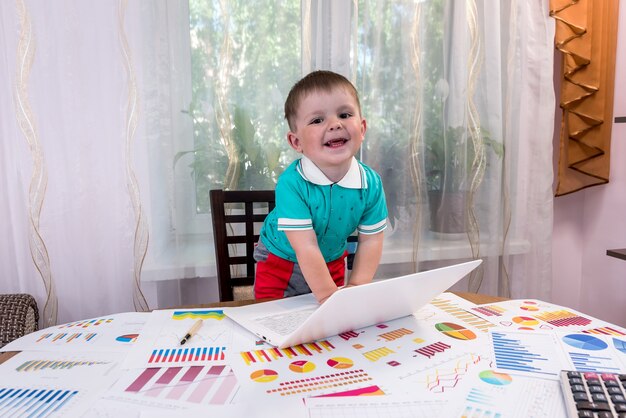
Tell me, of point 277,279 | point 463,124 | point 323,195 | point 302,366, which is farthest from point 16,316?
point 463,124

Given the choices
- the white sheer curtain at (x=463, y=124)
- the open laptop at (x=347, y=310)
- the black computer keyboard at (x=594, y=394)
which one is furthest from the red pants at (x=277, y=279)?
the black computer keyboard at (x=594, y=394)

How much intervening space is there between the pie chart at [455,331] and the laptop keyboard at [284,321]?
26 centimetres

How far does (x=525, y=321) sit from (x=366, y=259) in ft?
1.32

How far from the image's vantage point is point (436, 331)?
85 centimetres

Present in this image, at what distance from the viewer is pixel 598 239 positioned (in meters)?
2.20

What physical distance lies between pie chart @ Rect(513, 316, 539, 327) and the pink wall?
4.96 ft

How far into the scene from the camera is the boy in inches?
42.9

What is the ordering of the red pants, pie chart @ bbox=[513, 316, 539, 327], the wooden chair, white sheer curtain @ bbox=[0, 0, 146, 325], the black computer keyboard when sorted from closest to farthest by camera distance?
the black computer keyboard, pie chart @ bbox=[513, 316, 539, 327], the red pants, the wooden chair, white sheer curtain @ bbox=[0, 0, 146, 325]

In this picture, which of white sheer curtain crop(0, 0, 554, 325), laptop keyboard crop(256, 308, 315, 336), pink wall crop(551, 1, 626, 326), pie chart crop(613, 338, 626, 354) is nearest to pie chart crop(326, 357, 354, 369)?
laptop keyboard crop(256, 308, 315, 336)

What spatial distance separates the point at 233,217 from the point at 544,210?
1.39 metres

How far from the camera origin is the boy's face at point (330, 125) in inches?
43.3

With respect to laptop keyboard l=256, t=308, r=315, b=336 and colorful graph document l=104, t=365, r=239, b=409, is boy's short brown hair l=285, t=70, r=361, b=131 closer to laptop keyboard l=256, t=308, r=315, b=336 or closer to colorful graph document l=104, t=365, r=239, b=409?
laptop keyboard l=256, t=308, r=315, b=336

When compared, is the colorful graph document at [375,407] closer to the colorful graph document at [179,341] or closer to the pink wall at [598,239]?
the colorful graph document at [179,341]

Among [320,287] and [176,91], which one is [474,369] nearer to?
[320,287]
